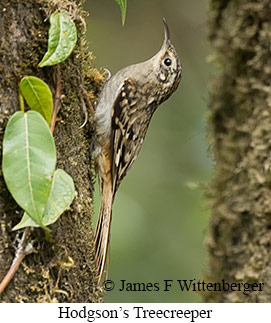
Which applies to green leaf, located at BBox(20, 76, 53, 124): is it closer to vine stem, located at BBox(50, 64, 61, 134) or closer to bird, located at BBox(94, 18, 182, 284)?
vine stem, located at BBox(50, 64, 61, 134)

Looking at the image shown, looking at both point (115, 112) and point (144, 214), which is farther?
point (144, 214)

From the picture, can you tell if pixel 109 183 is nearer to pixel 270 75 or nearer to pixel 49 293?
pixel 49 293

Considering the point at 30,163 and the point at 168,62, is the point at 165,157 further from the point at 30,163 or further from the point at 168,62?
the point at 30,163

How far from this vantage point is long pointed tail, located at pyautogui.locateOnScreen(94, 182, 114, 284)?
2.75 m

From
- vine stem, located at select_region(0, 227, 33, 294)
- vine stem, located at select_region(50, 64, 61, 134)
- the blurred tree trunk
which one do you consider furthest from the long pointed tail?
the blurred tree trunk

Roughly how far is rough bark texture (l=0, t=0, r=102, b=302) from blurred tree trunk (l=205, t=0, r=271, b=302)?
1.63 meters

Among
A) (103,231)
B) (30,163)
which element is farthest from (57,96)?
(103,231)

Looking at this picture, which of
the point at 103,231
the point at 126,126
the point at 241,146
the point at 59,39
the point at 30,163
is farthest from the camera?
the point at 241,146

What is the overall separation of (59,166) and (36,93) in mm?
291

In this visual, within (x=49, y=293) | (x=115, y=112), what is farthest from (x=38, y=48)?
(x=115, y=112)

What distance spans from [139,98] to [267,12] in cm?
106

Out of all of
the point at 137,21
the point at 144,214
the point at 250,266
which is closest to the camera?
the point at 250,266

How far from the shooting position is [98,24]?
6.48 m

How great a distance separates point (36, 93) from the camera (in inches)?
90.3
